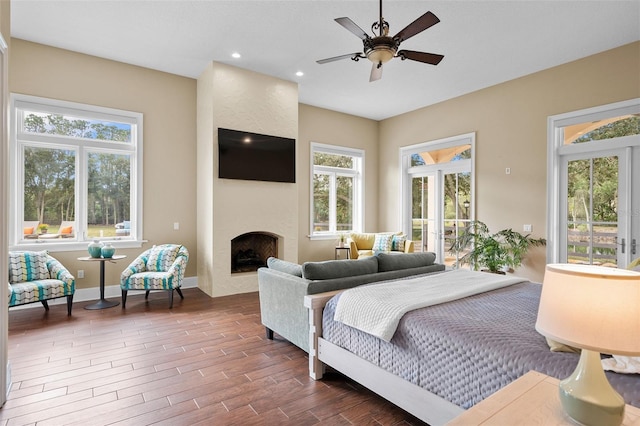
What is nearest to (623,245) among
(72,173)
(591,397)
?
(591,397)

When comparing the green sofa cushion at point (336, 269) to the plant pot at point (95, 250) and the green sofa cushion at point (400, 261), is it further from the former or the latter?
the plant pot at point (95, 250)

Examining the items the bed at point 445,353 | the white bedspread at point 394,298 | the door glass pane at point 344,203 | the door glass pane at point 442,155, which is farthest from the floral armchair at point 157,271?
the door glass pane at point 442,155

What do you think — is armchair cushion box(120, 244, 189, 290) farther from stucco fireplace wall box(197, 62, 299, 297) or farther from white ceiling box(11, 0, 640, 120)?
white ceiling box(11, 0, 640, 120)

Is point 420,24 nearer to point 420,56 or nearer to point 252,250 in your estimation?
point 420,56

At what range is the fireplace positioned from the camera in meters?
5.62

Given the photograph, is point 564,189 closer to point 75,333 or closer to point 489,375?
point 489,375

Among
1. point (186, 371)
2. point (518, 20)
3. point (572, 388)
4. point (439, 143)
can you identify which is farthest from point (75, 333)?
point (439, 143)

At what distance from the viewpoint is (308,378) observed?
2605 millimetres

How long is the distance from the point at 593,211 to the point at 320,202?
4407mm

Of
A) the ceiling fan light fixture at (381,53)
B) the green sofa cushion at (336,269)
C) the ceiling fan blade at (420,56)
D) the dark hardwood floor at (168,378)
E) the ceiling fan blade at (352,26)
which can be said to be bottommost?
the dark hardwood floor at (168,378)

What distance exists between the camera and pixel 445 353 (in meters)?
1.81

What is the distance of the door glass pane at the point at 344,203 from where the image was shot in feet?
24.3

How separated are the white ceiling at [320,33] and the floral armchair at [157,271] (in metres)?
2.74

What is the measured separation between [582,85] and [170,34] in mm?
5425
